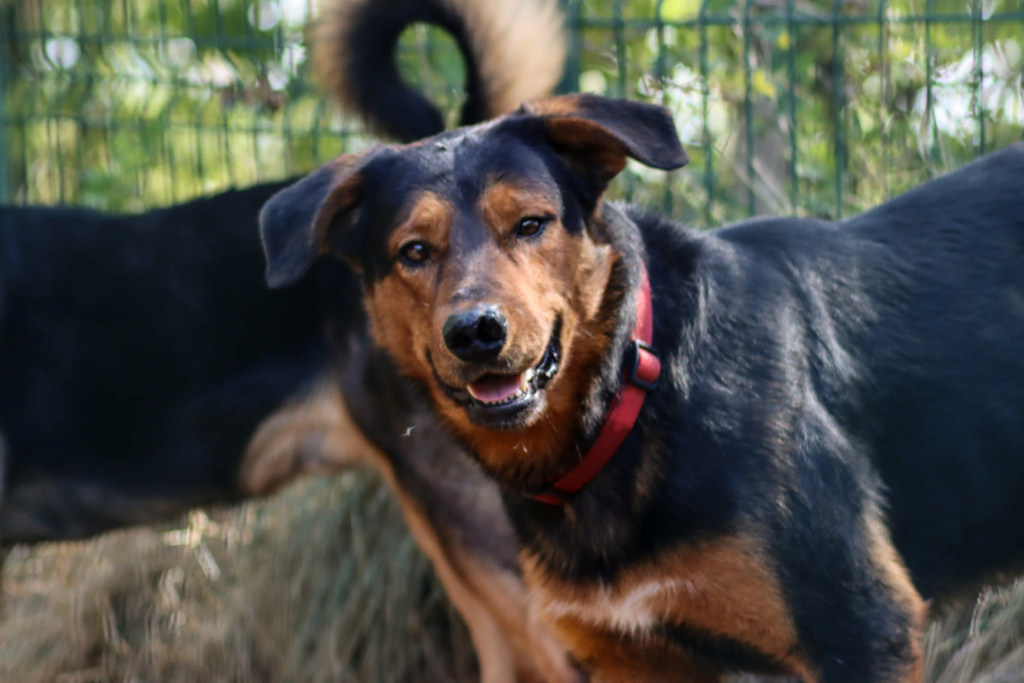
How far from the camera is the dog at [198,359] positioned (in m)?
3.51

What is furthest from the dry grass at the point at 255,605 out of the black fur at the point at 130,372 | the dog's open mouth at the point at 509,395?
the dog's open mouth at the point at 509,395

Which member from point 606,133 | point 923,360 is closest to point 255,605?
point 606,133

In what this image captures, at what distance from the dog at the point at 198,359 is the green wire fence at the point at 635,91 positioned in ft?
3.44

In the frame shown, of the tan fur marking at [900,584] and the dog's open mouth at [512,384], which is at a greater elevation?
the dog's open mouth at [512,384]

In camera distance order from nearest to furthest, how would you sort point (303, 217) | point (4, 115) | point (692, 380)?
point (692, 380)
point (303, 217)
point (4, 115)

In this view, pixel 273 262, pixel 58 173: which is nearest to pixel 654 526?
pixel 273 262

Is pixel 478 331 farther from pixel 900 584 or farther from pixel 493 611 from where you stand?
pixel 493 611

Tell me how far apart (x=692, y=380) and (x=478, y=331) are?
554 millimetres

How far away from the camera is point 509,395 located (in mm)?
2328

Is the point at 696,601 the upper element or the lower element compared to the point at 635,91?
lower

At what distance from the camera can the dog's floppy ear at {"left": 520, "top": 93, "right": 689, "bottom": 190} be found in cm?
238

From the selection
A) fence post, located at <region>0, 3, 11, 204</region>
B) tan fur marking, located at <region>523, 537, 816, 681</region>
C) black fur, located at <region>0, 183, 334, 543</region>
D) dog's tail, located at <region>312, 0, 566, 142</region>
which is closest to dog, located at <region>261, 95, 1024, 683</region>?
tan fur marking, located at <region>523, 537, 816, 681</region>

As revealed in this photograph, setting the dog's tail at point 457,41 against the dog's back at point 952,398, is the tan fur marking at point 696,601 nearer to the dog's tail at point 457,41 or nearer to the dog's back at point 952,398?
the dog's back at point 952,398

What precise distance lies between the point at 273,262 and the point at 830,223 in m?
1.45
